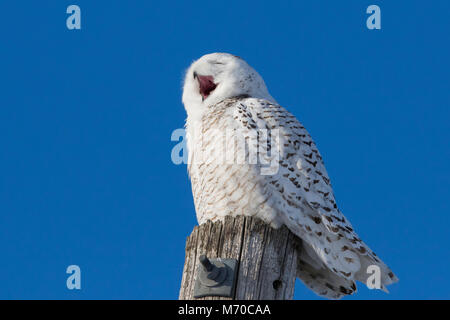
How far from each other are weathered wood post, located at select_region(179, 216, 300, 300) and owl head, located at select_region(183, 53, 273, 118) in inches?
81.0

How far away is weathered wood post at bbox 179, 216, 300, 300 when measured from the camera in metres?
3.27

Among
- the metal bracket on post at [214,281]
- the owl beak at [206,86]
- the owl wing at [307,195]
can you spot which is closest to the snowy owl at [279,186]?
the owl wing at [307,195]

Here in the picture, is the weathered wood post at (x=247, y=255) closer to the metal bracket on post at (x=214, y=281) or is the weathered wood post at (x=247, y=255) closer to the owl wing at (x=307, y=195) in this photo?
the metal bracket on post at (x=214, y=281)

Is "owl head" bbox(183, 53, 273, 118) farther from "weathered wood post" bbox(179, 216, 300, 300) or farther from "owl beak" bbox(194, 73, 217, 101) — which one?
"weathered wood post" bbox(179, 216, 300, 300)

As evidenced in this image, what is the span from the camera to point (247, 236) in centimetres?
344

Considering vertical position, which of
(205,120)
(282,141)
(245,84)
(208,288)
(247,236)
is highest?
(245,84)

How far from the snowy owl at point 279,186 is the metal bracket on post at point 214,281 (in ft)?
3.53

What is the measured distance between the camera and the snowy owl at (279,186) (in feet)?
14.1

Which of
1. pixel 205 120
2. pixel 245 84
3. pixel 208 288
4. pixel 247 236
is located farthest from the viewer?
pixel 245 84

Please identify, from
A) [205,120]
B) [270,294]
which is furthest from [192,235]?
[205,120]

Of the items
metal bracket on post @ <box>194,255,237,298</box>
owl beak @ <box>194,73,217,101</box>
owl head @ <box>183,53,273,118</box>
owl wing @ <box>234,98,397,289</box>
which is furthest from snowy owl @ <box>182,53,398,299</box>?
metal bracket on post @ <box>194,255,237,298</box>

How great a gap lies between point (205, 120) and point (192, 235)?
177 centimetres

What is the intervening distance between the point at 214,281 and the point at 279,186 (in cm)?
145

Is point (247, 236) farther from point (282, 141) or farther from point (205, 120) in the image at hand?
point (205, 120)
